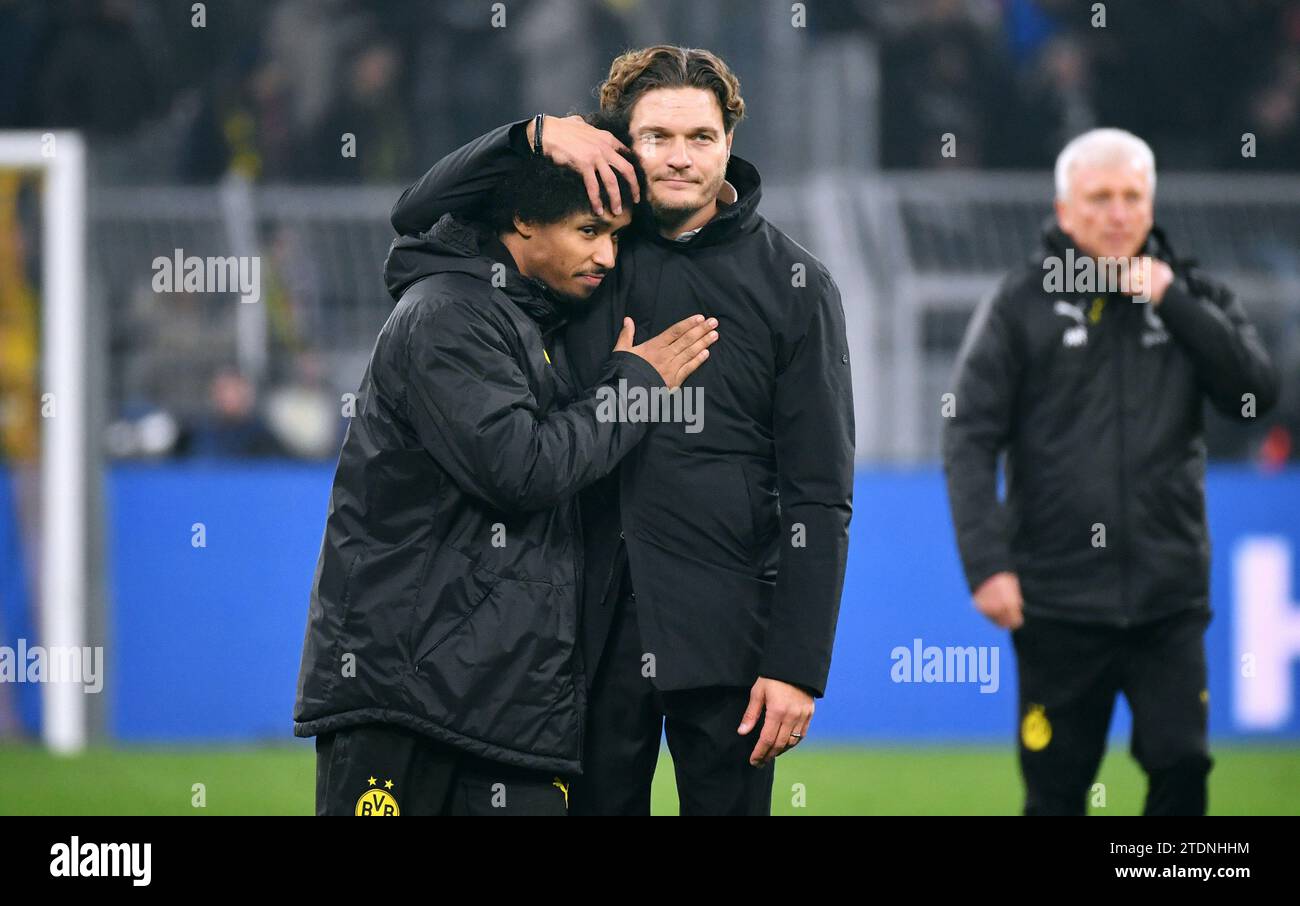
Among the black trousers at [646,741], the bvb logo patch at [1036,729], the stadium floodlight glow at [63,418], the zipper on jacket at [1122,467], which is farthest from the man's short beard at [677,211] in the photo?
the stadium floodlight glow at [63,418]

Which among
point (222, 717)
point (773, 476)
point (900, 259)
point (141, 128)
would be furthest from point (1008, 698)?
point (141, 128)

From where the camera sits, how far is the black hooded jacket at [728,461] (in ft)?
12.2

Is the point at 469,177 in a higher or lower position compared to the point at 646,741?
higher

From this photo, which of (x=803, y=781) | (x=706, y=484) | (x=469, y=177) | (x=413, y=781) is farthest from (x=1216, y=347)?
(x=803, y=781)

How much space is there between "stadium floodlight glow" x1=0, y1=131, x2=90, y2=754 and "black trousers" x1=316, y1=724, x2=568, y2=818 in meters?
4.92

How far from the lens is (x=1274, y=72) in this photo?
11531 millimetres

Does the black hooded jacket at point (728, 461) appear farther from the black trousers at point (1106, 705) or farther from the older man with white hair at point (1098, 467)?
the black trousers at point (1106, 705)

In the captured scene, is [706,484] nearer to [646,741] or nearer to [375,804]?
[646,741]

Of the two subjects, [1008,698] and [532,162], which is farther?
[1008,698]

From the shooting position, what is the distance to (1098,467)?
5.05 metres

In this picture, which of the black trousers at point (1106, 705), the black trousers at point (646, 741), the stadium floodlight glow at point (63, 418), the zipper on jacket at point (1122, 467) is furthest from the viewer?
the stadium floodlight glow at point (63, 418)

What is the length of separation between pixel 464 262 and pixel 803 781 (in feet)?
14.0
